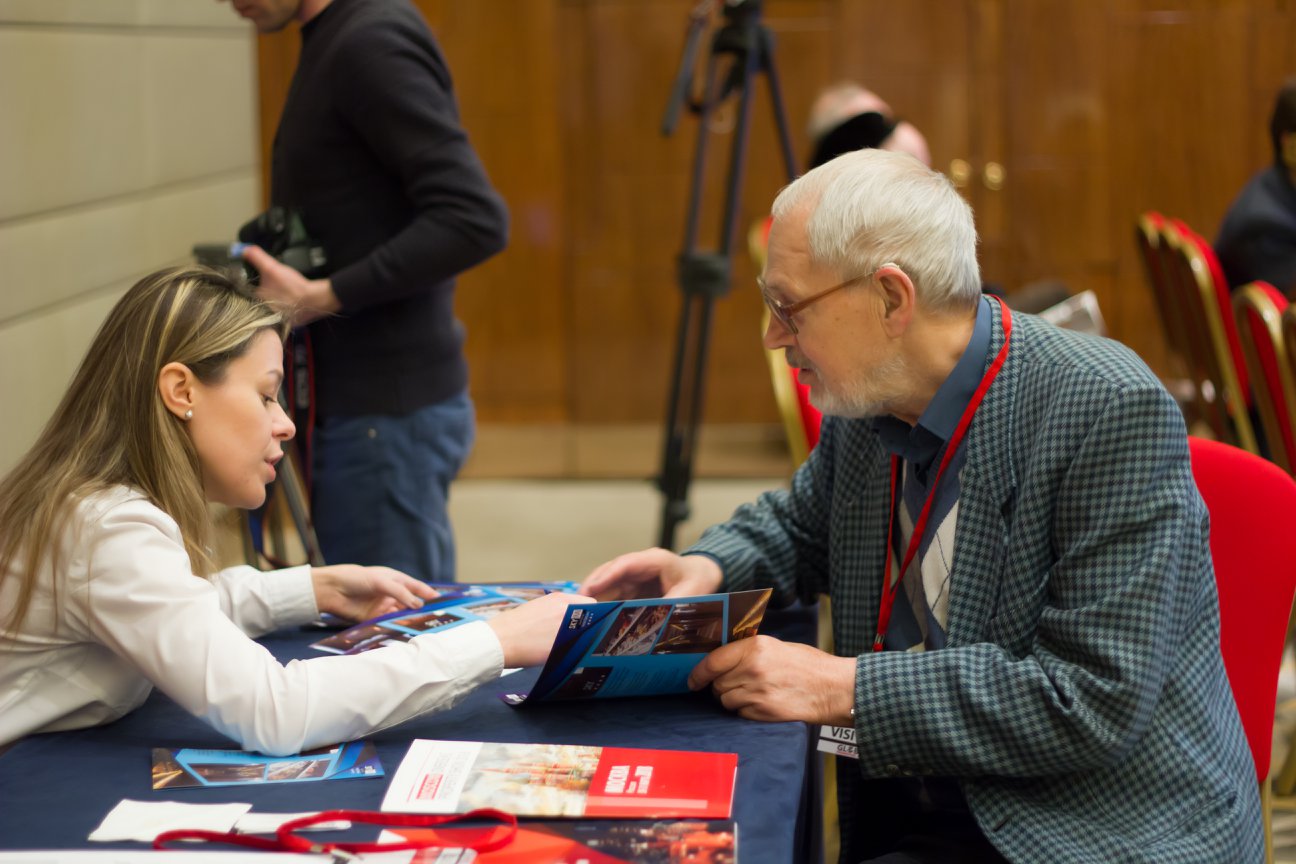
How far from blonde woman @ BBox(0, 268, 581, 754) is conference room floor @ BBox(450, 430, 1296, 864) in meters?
2.87

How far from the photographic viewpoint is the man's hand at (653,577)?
1.71 m

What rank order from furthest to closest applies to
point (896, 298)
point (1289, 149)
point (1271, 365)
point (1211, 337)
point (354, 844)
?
point (1289, 149), point (1211, 337), point (1271, 365), point (896, 298), point (354, 844)

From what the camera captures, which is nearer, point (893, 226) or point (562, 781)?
point (562, 781)

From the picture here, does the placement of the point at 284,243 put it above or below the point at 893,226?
below

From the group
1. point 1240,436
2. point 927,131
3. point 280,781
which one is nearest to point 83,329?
point 280,781

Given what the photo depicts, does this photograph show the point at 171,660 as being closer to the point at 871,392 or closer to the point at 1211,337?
the point at 871,392

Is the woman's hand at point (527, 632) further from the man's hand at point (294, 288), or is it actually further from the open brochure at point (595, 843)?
the man's hand at point (294, 288)

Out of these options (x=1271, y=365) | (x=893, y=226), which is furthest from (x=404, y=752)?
(x=1271, y=365)

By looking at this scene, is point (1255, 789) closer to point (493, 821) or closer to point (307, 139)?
point (493, 821)

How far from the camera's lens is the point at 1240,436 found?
3.39 m

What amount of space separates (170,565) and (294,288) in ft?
3.18

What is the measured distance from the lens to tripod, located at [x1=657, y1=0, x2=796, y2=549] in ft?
11.9

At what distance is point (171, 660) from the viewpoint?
1344mm

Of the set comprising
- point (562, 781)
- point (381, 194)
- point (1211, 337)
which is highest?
point (381, 194)
